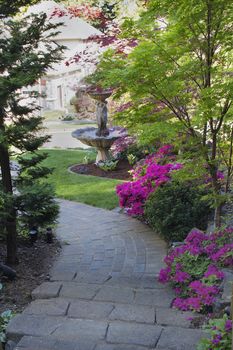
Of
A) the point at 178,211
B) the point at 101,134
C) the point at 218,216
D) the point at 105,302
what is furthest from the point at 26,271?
the point at 101,134

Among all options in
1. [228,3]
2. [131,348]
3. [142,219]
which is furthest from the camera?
[142,219]

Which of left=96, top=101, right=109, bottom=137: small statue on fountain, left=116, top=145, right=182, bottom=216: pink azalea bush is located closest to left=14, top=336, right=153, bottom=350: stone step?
left=116, top=145, right=182, bottom=216: pink azalea bush

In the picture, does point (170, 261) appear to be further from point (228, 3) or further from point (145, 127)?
point (228, 3)

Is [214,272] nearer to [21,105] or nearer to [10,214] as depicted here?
[10,214]

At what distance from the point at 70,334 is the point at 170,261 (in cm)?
145

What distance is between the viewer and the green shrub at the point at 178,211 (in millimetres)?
5195

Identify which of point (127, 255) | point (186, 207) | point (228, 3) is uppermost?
point (228, 3)

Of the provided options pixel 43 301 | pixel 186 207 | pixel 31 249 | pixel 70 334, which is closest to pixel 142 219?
pixel 186 207

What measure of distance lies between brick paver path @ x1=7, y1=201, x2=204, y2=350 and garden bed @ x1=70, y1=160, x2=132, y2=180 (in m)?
3.25

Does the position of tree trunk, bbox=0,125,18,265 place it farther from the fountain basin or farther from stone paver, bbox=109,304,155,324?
the fountain basin

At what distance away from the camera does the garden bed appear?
9.13 metres

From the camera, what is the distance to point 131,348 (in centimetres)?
282

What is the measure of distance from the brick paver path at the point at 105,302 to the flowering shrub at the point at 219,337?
21cm

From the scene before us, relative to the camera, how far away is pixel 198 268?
3932 millimetres
